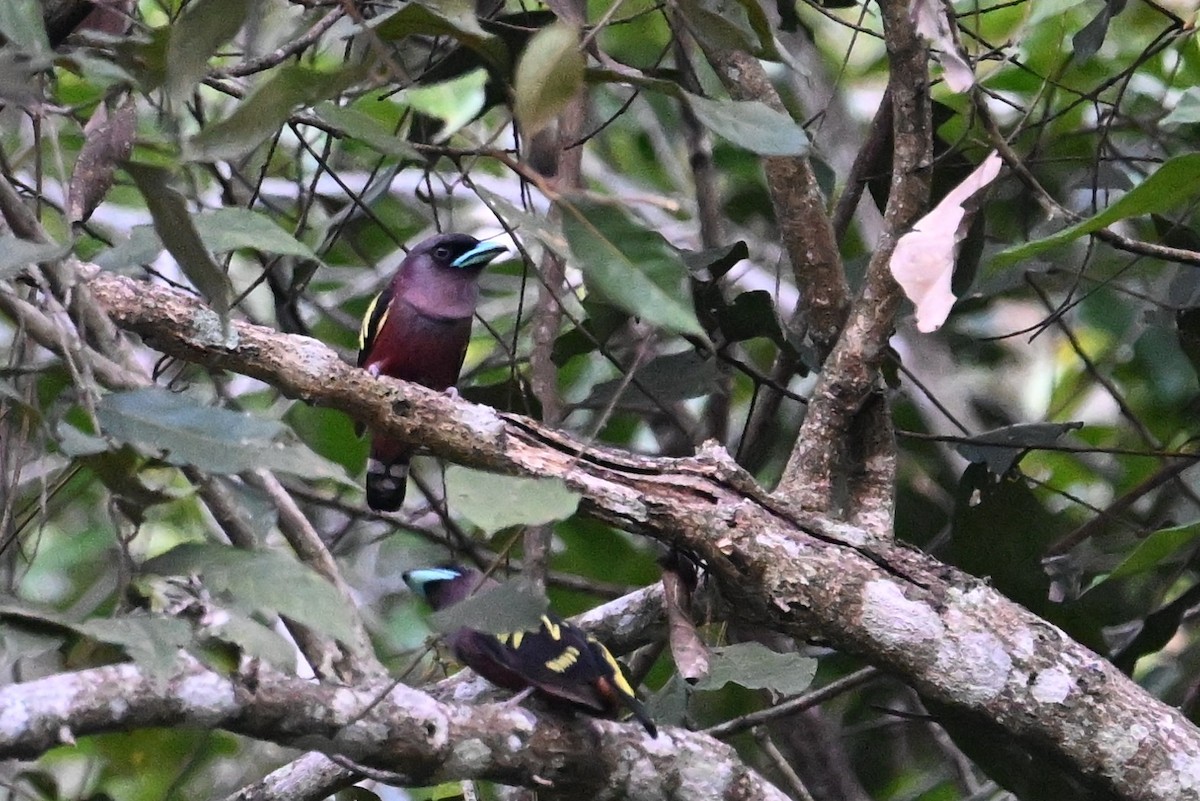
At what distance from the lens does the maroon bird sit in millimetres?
3568

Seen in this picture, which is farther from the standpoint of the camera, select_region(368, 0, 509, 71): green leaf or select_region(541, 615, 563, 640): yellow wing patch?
select_region(541, 615, 563, 640): yellow wing patch

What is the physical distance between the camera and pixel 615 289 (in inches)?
52.3

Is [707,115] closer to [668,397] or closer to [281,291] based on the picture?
[668,397]

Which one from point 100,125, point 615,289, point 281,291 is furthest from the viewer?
point 281,291

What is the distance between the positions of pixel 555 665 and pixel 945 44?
1.16 m

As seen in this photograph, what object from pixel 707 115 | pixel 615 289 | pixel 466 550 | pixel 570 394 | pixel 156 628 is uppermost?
pixel 707 115

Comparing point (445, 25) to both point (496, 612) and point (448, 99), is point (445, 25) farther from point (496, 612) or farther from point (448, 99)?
point (496, 612)

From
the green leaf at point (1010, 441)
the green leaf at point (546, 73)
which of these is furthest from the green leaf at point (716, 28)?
the green leaf at point (1010, 441)

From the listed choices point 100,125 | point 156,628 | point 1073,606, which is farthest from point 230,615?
point 1073,606

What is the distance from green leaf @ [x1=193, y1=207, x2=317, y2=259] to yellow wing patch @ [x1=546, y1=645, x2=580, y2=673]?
3.14ft

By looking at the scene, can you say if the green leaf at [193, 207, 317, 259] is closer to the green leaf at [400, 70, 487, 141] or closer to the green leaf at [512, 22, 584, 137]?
the green leaf at [400, 70, 487, 141]

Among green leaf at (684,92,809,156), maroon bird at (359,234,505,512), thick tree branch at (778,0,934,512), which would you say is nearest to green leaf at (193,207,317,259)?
green leaf at (684,92,809,156)

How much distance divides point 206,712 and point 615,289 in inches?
31.2

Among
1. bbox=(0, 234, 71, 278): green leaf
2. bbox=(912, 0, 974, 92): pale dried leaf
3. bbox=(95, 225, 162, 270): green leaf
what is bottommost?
bbox=(95, 225, 162, 270): green leaf
